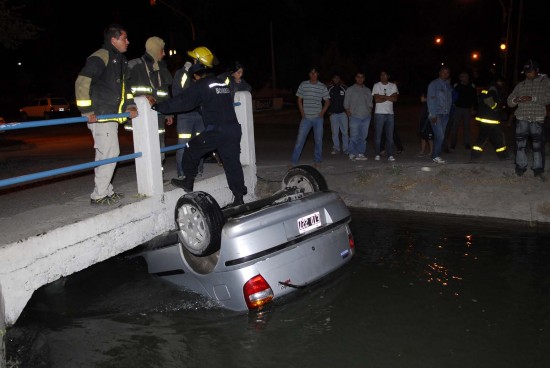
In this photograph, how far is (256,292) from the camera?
4750 mm

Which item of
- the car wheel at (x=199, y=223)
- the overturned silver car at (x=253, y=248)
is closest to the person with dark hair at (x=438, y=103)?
the overturned silver car at (x=253, y=248)

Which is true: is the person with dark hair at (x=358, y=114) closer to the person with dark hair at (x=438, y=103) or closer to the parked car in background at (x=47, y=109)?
the person with dark hair at (x=438, y=103)

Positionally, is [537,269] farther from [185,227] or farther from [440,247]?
[185,227]

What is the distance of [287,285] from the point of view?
4.86 m

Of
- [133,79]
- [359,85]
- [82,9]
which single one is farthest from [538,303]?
[82,9]

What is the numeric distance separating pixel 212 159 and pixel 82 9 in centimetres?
4467

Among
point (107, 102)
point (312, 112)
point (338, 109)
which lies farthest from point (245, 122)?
point (338, 109)

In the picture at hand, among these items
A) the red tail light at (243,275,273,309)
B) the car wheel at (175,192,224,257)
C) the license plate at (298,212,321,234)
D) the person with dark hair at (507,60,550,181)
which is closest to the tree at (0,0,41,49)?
the person with dark hair at (507,60,550,181)

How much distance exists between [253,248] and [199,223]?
0.58m

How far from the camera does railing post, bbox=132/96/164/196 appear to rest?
5965mm

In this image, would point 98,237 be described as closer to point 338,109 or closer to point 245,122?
point 245,122

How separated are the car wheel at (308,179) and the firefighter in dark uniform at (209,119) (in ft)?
2.05

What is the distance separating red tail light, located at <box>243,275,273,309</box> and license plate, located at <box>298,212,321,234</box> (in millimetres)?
598

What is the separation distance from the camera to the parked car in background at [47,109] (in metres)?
35.3
